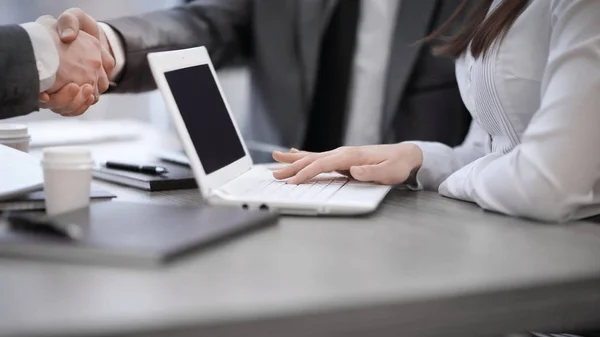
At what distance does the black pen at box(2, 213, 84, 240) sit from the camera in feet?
2.43

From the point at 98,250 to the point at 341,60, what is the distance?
4.83 ft

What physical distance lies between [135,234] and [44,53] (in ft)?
1.78

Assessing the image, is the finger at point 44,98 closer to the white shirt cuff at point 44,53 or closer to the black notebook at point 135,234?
the white shirt cuff at point 44,53

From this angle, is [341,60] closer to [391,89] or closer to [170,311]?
[391,89]

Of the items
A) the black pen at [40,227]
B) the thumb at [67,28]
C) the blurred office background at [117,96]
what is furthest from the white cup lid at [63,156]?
the blurred office background at [117,96]

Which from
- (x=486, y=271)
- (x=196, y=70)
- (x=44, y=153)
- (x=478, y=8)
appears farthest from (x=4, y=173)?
(x=478, y=8)

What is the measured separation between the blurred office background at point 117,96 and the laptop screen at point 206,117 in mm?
1187

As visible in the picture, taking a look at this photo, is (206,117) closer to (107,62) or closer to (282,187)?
(282,187)

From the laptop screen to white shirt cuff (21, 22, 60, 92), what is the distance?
0.25 meters

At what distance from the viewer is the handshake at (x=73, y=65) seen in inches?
50.8

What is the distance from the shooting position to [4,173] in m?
1.03

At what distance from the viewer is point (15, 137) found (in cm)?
122

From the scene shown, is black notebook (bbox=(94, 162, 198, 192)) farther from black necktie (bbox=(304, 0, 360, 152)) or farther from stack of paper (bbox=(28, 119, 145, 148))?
black necktie (bbox=(304, 0, 360, 152))

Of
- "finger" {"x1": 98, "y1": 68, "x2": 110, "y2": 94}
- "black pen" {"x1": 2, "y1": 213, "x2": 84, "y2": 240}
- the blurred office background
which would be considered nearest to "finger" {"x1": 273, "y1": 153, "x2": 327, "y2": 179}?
"black pen" {"x1": 2, "y1": 213, "x2": 84, "y2": 240}
